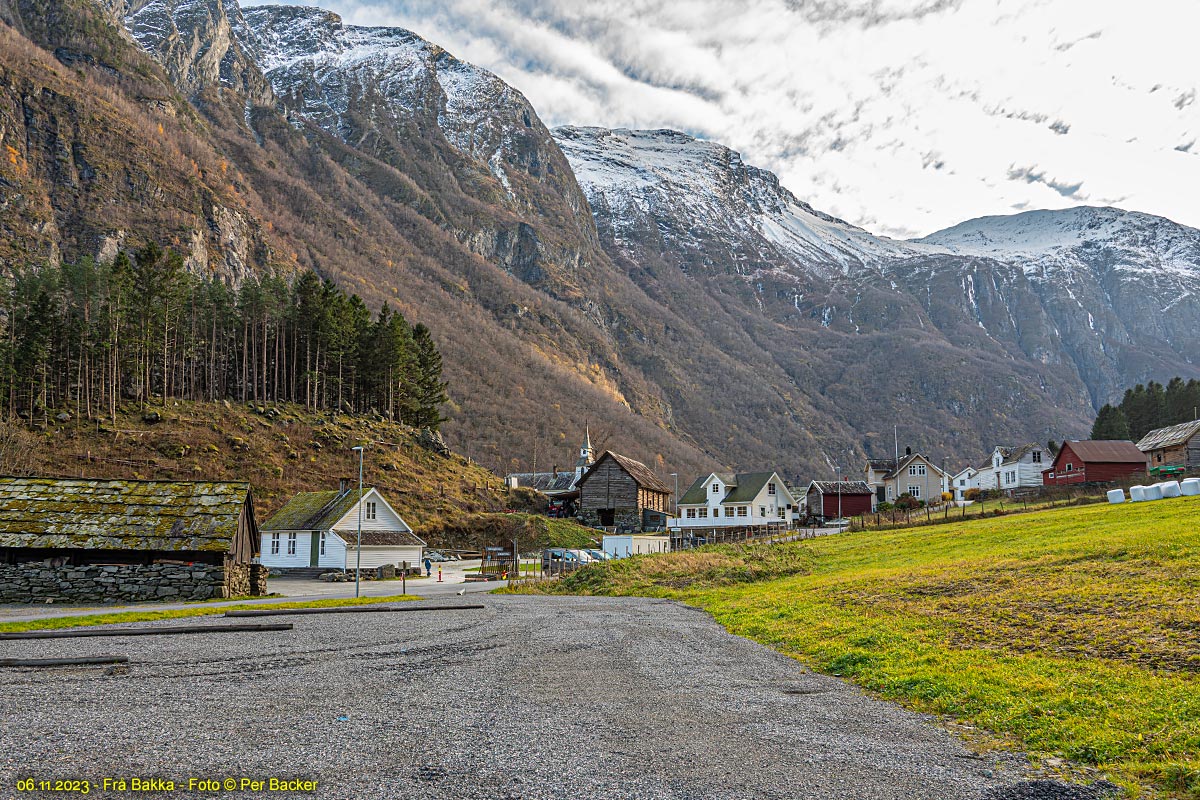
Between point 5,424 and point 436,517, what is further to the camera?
point 436,517

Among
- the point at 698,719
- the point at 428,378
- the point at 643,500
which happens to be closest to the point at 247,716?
the point at 698,719

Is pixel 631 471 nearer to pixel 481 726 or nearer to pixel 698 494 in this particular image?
pixel 698 494

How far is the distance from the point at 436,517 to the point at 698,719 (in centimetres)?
6733

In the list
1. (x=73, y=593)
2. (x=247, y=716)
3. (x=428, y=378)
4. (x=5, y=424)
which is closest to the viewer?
(x=247, y=716)

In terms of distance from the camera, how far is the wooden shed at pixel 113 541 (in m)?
32.2

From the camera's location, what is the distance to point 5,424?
2446 inches

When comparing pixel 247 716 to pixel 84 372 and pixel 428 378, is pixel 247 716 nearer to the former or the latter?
pixel 84 372

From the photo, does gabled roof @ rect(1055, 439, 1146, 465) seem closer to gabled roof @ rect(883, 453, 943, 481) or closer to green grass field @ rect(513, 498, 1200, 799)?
gabled roof @ rect(883, 453, 943, 481)

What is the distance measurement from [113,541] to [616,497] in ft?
227

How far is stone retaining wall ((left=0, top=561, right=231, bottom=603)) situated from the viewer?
1260 inches

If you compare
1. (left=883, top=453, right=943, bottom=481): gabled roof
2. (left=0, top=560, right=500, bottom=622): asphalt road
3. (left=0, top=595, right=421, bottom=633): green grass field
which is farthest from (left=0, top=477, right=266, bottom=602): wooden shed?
(left=883, top=453, right=943, bottom=481): gabled roof

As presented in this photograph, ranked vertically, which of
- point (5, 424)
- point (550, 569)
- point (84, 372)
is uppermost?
point (84, 372)

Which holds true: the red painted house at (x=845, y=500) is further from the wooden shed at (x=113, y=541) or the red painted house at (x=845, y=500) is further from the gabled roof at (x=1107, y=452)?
the wooden shed at (x=113, y=541)

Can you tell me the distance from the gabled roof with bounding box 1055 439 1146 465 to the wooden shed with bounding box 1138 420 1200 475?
169 centimetres
